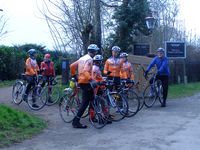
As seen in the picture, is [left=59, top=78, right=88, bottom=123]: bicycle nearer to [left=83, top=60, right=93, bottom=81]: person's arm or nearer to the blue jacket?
[left=83, top=60, right=93, bottom=81]: person's arm

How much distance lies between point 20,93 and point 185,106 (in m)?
5.42

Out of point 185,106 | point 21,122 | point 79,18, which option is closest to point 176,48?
point 79,18

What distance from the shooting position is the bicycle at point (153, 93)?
16.2 metres

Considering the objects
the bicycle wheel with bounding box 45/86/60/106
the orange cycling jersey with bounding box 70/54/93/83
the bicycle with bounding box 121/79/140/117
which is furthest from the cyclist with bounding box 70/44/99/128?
the bicycle wheel with bounding box 45/86/60/106

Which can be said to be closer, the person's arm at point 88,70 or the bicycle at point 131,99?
the person's arm at point 88,70

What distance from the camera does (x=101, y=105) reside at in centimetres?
1204

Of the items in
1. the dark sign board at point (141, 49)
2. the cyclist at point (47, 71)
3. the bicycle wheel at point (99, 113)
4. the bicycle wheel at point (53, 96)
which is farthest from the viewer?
the dark sign board at point (141, 49)

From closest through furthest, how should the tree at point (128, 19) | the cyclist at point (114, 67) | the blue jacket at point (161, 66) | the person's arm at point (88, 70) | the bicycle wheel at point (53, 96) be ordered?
the person's arm at point (88, 70)
the cyclist at point (114, 67)
the bicycle wheel at point (53, 96)
the blue jacket at point (161, 66)
the tree at point (128, 19)

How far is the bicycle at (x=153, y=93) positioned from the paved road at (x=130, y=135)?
164 centimetres

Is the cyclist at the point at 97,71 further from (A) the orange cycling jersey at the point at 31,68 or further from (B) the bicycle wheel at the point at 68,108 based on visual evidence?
(A) the orange cycling jersey at the point at 31,68

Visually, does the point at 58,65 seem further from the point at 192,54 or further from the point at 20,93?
the point at 20,93

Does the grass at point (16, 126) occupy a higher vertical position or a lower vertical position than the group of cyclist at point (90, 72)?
lower

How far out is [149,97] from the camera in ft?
53.6

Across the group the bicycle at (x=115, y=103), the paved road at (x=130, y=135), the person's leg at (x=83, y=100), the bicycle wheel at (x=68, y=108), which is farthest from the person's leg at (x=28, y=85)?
the person's leg at (x=83, y=100)
